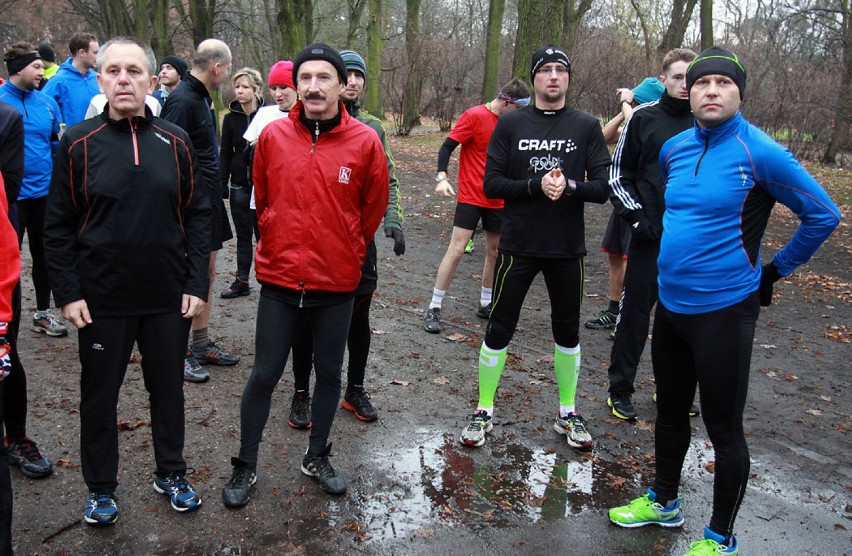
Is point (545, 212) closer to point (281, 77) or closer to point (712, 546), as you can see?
point (712, 546)

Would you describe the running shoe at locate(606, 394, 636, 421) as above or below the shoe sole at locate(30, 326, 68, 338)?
above

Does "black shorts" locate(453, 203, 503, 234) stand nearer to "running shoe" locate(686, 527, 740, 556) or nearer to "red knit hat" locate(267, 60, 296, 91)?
"red knit hat" locate(267, 60, 296, 91)

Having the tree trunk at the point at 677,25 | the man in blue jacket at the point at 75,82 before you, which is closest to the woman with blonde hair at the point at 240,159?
the man in blue jacket at the point at 75,82

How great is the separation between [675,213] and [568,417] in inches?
69.8

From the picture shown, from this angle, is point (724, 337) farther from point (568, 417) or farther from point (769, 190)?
point (568, 417)

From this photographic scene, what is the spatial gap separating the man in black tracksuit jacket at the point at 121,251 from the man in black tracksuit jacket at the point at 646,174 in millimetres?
2750

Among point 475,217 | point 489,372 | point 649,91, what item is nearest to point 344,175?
point 489,372

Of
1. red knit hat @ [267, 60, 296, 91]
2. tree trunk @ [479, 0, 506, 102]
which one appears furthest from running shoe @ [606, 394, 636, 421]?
tree trunk @ [479, 0, 506, 102]

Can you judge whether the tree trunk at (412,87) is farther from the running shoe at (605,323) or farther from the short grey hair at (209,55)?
the short grey hair at (209,55)

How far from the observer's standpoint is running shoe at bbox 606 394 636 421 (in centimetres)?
505

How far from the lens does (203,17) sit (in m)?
22.2

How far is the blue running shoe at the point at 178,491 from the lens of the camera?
11.9 ft

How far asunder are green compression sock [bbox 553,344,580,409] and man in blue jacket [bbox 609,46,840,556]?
1223 mm

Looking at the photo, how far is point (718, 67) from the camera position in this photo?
3301 mm
